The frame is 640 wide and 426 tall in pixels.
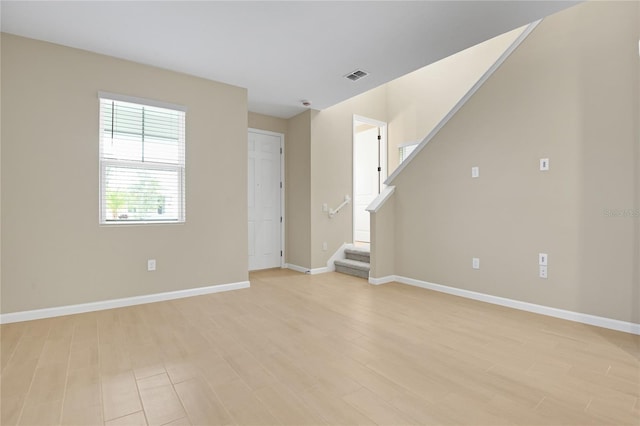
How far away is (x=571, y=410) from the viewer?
64.2 inches

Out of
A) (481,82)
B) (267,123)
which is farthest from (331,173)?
(481,82)

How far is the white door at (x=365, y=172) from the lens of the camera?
645cm

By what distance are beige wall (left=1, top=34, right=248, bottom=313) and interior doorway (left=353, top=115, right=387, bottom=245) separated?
9.55 feet

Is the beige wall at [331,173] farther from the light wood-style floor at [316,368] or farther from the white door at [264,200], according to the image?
the light wood-style floor at [316,368]

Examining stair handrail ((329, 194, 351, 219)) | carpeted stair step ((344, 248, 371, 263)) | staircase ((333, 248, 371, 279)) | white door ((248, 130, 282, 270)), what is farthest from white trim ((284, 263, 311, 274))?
stair handrail ((329, 194, 351, 219))

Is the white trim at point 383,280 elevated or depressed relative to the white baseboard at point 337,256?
depressed

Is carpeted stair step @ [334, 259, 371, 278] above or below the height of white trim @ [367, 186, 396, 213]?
below

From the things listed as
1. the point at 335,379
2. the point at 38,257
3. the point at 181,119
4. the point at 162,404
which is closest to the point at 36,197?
the point at 38,257

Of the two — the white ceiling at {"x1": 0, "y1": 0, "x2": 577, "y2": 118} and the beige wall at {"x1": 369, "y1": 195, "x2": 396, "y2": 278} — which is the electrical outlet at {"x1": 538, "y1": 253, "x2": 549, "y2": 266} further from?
the white ceiling at {"x1": 0, "y1": 0, "x2": 577, "y2": 118}

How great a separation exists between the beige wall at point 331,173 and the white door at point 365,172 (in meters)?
0.73

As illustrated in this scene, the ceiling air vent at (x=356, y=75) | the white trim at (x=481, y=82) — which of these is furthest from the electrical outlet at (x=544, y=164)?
the ceiling air vent at (x=356, y=75)

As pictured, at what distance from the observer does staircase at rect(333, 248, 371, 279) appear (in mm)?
4867

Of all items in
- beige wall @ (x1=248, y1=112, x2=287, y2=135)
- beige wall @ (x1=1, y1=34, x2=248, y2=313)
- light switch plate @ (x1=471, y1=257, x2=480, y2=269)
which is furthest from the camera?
beige wall @ (x1=248, y1=112, x2=287, y2=135)

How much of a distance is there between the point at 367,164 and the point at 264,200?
7.89 ft
